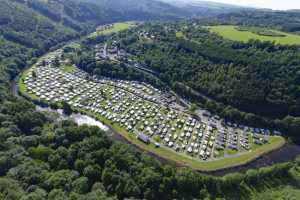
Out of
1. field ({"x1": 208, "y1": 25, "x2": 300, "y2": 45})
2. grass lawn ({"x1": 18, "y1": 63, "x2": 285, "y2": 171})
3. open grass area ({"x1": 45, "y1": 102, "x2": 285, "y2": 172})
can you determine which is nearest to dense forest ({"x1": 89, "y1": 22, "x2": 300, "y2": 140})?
field ({"x1": 208, "y1": 25, "x2": 300, "y2": 45})

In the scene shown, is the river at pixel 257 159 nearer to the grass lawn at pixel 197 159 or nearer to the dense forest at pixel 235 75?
the grass lawn at pixel 197 159

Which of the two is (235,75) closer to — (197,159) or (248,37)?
(248,37)

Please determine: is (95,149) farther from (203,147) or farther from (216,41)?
(216,41)

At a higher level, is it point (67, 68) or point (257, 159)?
point (67, 68)

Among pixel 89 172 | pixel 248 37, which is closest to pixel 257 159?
pixel 89 172

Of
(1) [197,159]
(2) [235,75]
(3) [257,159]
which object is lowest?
(3) [257,159]

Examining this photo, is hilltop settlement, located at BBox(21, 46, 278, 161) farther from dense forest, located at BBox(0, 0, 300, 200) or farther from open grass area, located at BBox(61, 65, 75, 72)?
dense forest, located at BBox(0, 0, 300, 200)

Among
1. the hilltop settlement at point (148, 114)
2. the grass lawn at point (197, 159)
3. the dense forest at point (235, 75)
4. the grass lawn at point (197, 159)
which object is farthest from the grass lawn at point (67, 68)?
the grass lawn at point (197, 159)

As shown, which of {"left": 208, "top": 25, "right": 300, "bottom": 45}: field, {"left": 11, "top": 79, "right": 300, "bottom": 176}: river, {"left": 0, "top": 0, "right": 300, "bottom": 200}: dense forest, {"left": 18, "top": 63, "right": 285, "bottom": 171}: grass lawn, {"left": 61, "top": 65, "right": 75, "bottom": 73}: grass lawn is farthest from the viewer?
{"left": 208, "top": 25, "right": 300, "bottom": 45}: field
